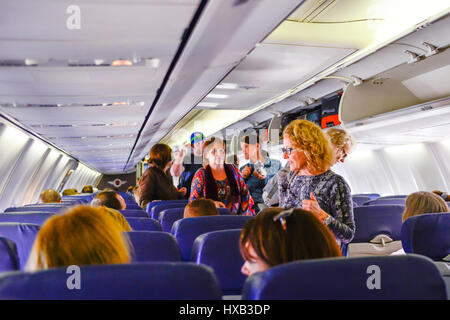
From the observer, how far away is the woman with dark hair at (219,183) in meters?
5.14

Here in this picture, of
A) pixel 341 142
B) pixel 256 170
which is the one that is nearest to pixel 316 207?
pixel 341 142

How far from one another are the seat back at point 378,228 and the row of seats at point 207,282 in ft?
8.62

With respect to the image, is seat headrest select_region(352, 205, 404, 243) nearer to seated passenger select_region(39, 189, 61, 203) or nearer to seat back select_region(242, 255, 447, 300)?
seat back select_region(242, 255, 447, 300)

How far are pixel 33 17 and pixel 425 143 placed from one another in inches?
291

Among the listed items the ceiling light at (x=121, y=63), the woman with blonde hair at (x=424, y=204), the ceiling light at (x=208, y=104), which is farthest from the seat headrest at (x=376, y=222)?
the ceiling light at (x=208, y=104)

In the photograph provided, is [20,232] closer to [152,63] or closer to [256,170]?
[152,63]

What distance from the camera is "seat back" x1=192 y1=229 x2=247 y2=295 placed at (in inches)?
98.0

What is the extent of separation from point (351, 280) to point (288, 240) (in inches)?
10.2

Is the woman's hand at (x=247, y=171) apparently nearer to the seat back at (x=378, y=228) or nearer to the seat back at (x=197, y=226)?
the seat back at (x=378, y=228)

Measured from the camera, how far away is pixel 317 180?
3.16 m

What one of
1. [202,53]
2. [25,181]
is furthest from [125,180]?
[202,53]

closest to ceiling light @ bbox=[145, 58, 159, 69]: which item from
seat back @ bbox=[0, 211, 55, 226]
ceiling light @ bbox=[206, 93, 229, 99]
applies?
seat back @ bbox=[0, 211, 55, 226]
